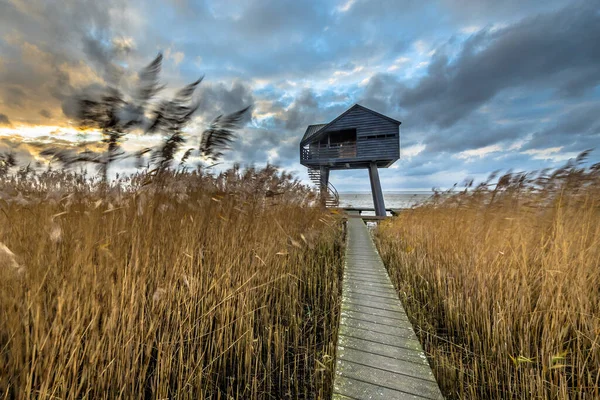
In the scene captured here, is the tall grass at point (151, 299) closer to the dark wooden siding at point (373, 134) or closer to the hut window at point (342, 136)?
the dark wooden siding at point (373, 134)

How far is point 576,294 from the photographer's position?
195cm

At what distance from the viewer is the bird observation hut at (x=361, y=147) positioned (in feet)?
42.2

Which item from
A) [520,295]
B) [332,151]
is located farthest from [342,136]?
[520,295]

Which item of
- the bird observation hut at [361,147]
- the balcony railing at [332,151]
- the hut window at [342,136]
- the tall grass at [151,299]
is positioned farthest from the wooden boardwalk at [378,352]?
the hut window at [342,136]

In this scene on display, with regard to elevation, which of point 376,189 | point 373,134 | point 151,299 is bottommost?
point 151,299

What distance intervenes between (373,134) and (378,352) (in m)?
12.7

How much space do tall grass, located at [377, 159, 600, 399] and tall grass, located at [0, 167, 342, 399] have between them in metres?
1.15

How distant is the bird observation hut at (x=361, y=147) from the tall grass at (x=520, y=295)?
30.8ft

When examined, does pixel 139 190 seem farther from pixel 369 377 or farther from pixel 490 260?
pixel 490 260

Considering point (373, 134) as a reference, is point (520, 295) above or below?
below

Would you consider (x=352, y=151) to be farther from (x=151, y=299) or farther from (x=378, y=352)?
(x=151, y=299)

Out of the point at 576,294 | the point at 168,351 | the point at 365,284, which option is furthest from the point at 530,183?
the point at 168,351

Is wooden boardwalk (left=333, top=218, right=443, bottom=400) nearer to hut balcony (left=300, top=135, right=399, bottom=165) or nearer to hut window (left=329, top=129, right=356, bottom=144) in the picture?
hut balcony (left=300, top=135, right=399, bottom=165)

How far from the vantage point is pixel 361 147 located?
1330cm
